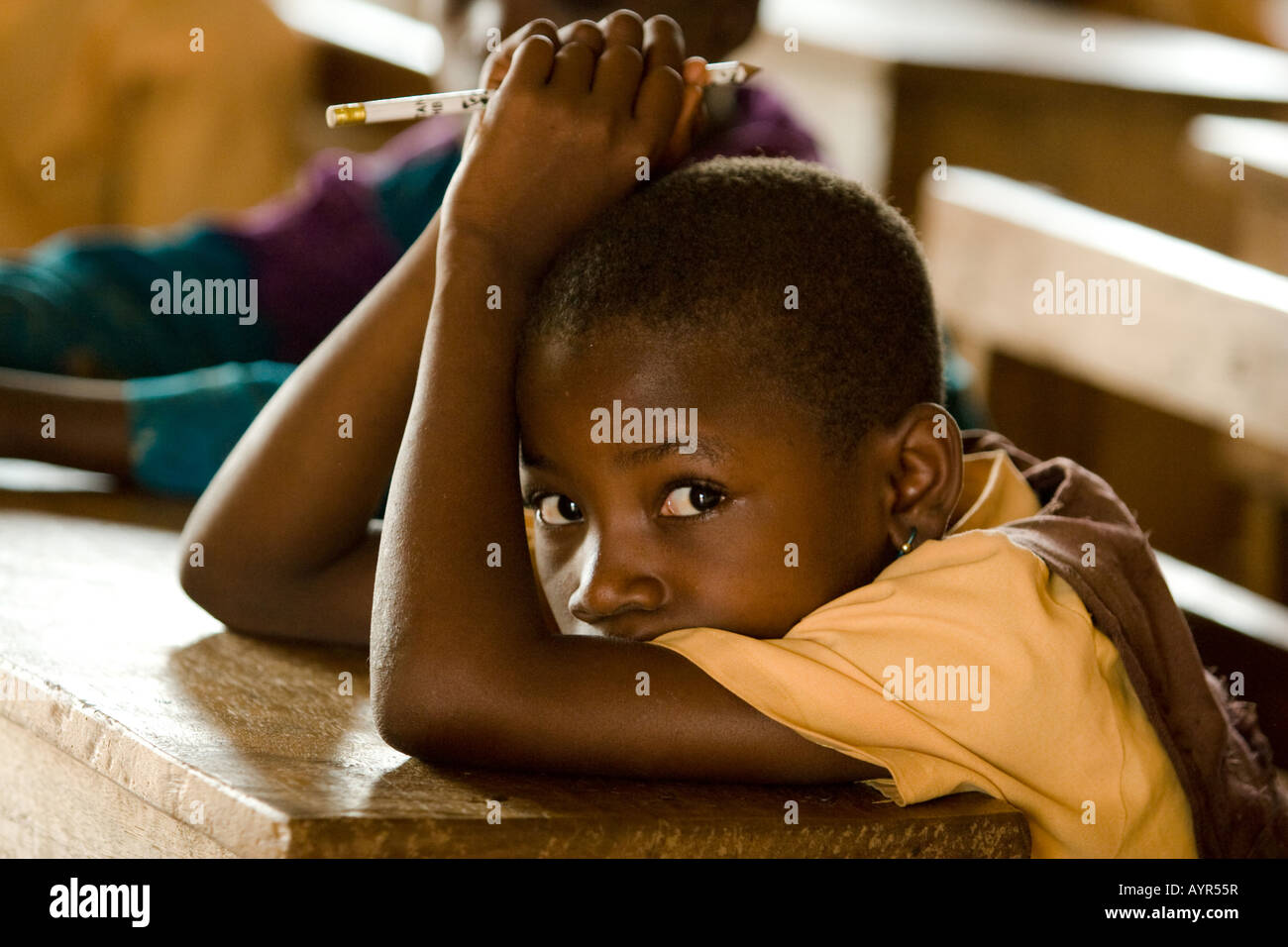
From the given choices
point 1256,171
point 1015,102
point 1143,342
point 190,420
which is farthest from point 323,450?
point 1015,102

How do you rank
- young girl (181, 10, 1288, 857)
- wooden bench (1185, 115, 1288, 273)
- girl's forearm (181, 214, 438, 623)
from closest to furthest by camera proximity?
young girl (181, 10, 1288, 857)
girl's forearm (181, 214, 438, 623)
wooden bench (1185, 115, 1288, 273)

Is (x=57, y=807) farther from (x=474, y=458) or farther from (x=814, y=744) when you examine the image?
(x=814, y=744)

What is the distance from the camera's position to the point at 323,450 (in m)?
1.11

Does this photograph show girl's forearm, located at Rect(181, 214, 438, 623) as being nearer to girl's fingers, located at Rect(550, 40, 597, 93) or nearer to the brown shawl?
girl's fingers, located at Rect(550, 40, 597, 93)

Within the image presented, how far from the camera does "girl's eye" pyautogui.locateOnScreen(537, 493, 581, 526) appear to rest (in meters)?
0.97

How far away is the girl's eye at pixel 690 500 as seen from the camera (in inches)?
35.7

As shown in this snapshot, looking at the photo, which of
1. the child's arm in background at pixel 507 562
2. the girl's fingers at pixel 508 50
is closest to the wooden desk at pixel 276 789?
the child's arm in background at pixel 507 562

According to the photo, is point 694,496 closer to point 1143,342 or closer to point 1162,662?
point 1162,662

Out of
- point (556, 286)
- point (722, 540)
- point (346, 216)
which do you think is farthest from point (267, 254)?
point (722, 540)

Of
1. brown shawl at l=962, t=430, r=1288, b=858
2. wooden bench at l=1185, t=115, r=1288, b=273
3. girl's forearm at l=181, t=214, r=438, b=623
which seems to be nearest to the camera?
brown shawl at l=962, t=430, r=1288, b=858

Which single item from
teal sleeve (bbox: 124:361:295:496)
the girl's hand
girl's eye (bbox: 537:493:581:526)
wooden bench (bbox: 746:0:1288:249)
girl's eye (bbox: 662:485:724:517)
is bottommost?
teal sleeve (bbox: 124:361:295:496)

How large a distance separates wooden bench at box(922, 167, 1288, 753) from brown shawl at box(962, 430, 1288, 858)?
0.40 m

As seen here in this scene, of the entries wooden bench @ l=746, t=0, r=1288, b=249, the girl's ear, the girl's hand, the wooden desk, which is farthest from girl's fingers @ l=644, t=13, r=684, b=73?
wooden bench @ l=746, t=0, r=1288, b=249
